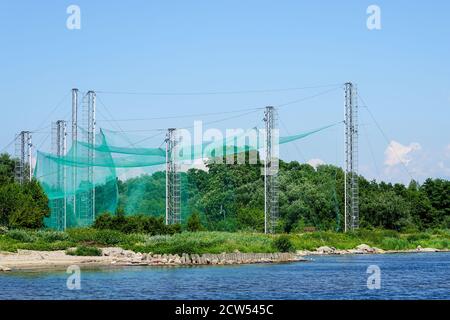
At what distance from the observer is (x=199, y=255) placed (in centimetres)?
3681

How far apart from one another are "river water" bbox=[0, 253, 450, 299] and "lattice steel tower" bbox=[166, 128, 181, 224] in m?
9.95

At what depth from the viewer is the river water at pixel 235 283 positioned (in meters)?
23.7

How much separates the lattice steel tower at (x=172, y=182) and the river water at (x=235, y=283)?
9.95 meters

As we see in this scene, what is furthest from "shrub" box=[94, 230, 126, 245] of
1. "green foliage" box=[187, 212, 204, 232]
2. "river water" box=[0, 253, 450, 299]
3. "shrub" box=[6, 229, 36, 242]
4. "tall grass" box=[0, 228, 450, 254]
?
"river water" box=[0, 253, 450, 299]

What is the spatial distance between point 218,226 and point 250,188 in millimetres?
16828

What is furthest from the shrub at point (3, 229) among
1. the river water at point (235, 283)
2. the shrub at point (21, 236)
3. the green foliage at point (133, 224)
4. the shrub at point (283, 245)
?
the shrub at point (283, 245)

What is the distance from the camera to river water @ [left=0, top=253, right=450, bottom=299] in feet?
77.8

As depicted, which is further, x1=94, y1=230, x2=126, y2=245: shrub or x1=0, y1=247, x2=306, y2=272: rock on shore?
x1=94, y1=230, x2=126, y2=245: shrub

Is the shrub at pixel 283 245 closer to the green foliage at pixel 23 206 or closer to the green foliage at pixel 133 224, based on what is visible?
the green foliage at pixel 133 224

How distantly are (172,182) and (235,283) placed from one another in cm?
1828

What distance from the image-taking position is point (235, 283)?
1069 inches

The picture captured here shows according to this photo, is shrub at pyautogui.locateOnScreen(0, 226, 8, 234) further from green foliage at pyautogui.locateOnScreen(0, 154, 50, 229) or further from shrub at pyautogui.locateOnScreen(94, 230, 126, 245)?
shrub at pyautogui.locateOnScreen(94, 230, 126, 245)
